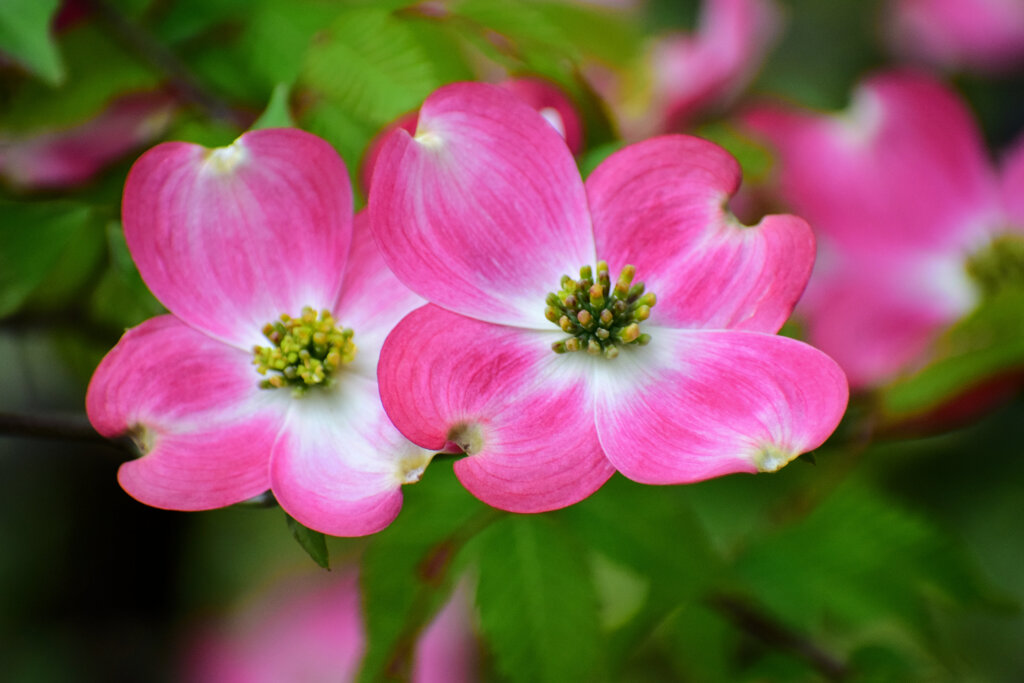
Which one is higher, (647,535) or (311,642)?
(647,535)

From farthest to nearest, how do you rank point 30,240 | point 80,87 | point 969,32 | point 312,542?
point 969,32, point 80,87, point 30,240, point 312,542

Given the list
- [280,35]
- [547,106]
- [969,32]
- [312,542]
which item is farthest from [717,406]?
[969,32]

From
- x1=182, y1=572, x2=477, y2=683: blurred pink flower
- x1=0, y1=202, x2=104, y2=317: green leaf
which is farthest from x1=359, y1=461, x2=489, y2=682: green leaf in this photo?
x1=182, y1=572, x2=477, y2=683: blurred pink flower

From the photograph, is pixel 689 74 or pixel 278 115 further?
pixel 689 74

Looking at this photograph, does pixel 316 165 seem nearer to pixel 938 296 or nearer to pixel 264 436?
pixel 264 436

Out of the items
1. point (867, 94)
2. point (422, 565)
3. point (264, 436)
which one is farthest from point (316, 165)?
point (867, 94)

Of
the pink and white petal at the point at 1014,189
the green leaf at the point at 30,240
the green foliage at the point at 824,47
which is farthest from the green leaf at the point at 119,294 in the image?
the green foliage at the point at 824,47

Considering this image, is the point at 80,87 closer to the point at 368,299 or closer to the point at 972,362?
the point at 368,299
